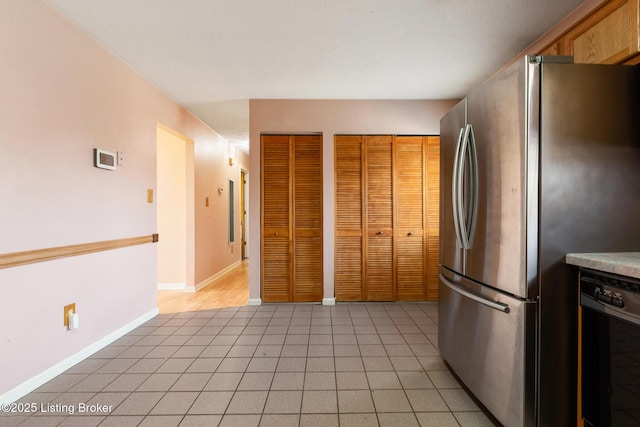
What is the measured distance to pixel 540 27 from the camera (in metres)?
2.25

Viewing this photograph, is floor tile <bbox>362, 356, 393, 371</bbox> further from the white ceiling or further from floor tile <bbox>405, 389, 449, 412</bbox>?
the white ceiling

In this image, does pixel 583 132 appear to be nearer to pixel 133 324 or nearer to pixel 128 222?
pixel 128 222

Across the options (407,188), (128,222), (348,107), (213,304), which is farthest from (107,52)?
(407,188)

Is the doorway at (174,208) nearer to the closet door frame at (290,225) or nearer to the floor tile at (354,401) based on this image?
the closet door frame at (290,225)

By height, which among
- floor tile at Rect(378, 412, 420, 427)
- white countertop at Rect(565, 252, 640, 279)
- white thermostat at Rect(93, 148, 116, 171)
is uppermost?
white thermostat at Rect(93, 148, 116, 171)

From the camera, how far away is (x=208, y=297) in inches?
159

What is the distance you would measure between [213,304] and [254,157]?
181 cm

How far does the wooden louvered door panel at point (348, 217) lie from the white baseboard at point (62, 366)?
7.01ft

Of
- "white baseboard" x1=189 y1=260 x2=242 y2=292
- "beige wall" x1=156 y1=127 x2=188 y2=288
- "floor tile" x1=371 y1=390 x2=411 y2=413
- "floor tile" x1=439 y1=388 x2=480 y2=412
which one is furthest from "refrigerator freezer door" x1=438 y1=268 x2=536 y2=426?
"beige wall" x1=156 y1=127 x2=188 y2=288

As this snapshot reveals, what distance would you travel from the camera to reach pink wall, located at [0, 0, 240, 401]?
177 centimetres

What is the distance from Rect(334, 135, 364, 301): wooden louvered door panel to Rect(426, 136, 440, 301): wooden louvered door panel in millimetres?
791

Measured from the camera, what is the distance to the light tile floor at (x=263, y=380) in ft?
5.42

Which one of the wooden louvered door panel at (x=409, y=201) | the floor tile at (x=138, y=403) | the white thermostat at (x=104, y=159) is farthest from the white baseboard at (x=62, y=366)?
the wooden louvered door panel at (x=409, y=201)

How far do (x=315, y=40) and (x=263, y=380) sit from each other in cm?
244
